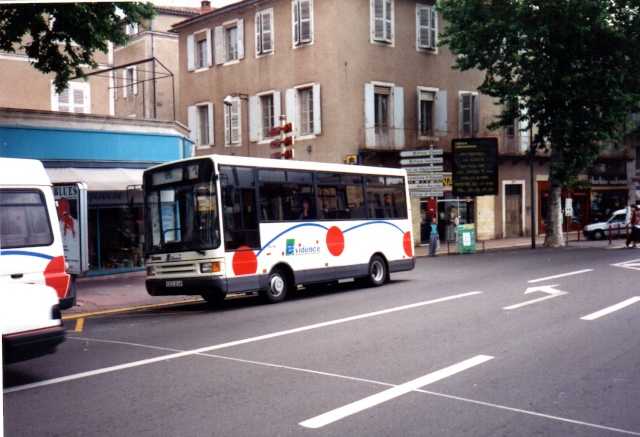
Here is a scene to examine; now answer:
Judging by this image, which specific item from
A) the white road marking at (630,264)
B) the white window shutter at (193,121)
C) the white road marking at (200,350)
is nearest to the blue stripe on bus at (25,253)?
the white road marking at (200,350)

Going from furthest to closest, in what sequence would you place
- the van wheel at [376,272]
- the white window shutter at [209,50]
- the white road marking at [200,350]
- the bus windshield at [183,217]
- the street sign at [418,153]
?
the white window shutter at [209,50]
the street sign at [418,153]
the van wheel at [376,272]
the bus windshield at [183,217]
the white road marking at [200,350]

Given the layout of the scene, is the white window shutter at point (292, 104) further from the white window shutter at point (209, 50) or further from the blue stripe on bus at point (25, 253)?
the blue stripe on bus at point (25, 253)

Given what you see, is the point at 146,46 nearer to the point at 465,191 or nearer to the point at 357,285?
the point at 465,191

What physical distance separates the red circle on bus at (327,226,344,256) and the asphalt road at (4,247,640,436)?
2.90 m

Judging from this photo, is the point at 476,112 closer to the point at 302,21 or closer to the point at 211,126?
the point at 302,21

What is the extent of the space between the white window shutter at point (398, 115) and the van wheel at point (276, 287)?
18184mm

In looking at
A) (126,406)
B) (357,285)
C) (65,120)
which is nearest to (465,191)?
(357,285)

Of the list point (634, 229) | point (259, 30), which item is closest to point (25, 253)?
point (259, 30)

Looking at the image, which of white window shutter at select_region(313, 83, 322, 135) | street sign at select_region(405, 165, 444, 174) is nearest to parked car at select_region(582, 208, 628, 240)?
street sign at select_region(405, 165, 444, 174)

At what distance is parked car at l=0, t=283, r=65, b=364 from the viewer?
6906 millimetres

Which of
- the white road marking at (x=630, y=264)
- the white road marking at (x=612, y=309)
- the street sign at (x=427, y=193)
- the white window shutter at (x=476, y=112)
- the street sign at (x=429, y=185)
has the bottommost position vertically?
the white road marking at (x=612, y=309)

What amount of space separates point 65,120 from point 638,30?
2199 centimetres

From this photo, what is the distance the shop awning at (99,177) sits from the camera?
64.2 feet

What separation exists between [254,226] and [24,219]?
4369 millimetres
